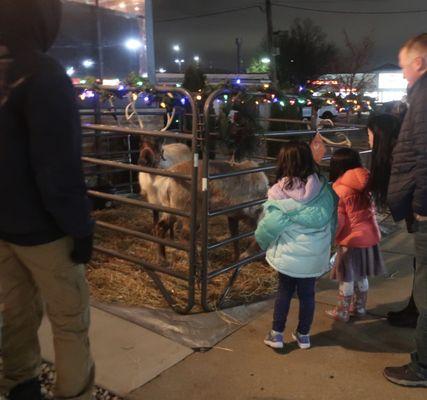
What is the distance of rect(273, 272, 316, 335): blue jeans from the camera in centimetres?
351

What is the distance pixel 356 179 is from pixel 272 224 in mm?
945

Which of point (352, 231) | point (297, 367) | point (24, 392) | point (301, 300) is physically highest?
point (352, 231)

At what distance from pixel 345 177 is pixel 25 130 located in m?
2.60

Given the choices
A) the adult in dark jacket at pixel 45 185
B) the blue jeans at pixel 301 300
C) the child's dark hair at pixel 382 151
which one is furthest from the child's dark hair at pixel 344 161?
the adult in dark jacket at pixel 45 185

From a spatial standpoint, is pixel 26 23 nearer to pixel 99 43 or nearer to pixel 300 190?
pixel 300 190

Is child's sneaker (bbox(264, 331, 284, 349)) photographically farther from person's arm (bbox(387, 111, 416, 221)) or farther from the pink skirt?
person's arm (bbox(387, 111, 416, 221))

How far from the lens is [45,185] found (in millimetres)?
2154

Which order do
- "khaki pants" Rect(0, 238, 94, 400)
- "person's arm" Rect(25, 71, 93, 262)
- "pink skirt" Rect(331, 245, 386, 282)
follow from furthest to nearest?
"pink skirt" Rect(331, 245, 386, 282)
"khaki pants" Rect(0, 238, 94, 400)
"person's arm" Rect(25, 71, 93, 262)

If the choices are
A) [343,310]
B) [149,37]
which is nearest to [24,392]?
[343,310]

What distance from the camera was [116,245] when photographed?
615 centimetres

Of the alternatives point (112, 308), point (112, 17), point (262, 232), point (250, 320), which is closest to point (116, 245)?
point (112, 308)

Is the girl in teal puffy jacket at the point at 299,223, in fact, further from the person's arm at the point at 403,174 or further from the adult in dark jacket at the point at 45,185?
the adult in dark jacket at the point at 45,185

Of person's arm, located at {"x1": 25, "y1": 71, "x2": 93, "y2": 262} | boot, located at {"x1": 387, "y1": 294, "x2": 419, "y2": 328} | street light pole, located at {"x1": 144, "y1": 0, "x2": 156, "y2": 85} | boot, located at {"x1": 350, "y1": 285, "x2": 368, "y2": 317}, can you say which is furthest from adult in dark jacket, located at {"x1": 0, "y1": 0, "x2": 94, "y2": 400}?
street light pole, located at {"x1": 144, "y1": 0, "x2": 156, "y2": 85}

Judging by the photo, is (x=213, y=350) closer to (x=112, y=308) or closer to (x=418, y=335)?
(x=112, y=308)
